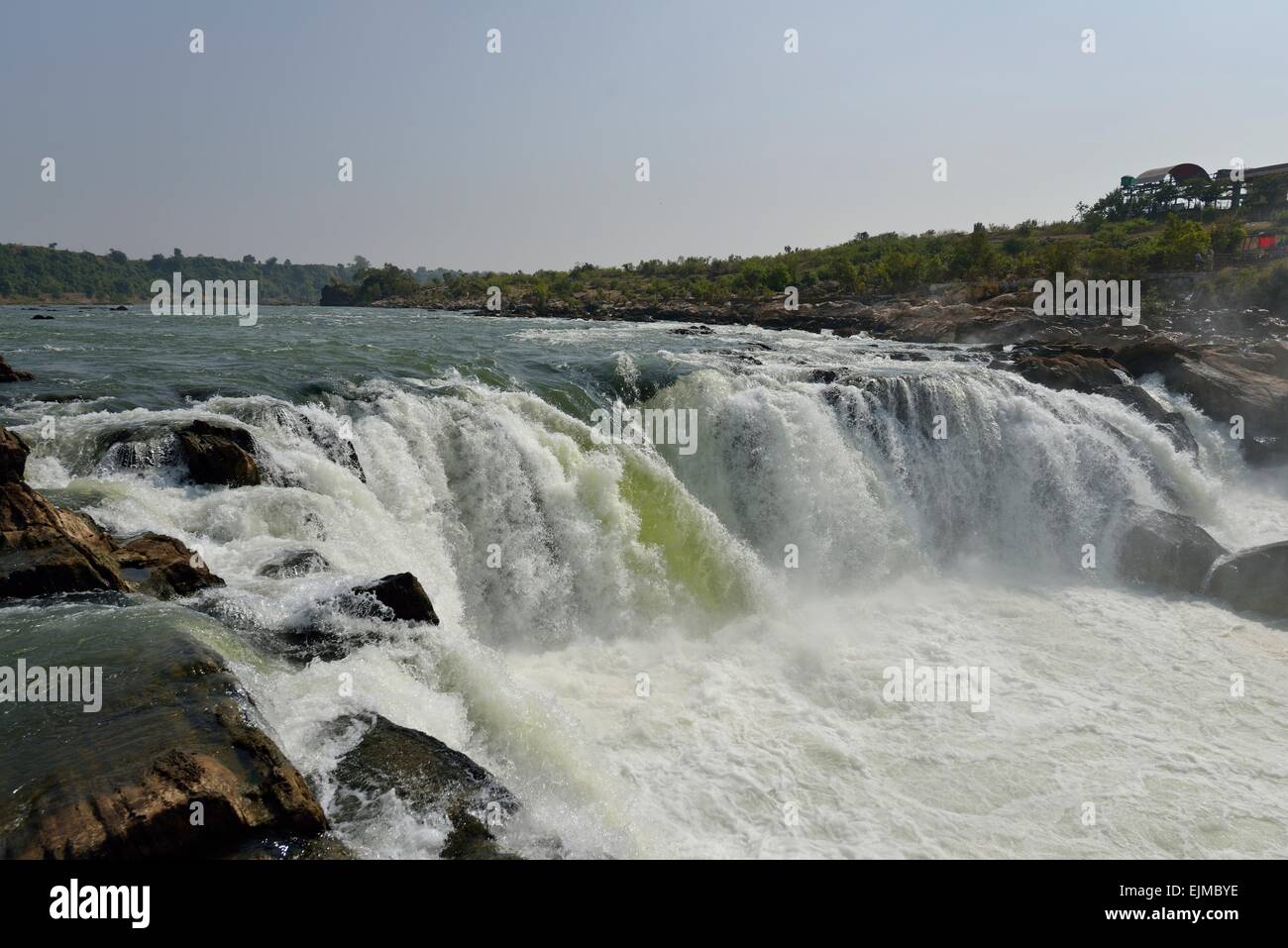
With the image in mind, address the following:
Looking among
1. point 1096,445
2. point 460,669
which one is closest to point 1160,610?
point 1096,445

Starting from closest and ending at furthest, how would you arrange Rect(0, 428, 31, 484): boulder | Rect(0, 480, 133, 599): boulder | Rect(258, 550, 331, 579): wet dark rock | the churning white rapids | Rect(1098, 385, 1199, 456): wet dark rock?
Rect(0, 480, 133, 599): boulder → the churning white rapids → Rect(0, 428, 31, 484): boulder → Rect(258, 550, 331, 579): wet dark rock → Rect(1098, 385, 1199, 456): wet dark rock

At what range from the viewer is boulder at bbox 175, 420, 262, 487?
861 centimetres

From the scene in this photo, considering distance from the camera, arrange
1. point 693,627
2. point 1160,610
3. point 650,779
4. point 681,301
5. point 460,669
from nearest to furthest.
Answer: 1. point 460,669
2. point 650,779
3. point 693,627
4. point 1160,610
5. point 681,301

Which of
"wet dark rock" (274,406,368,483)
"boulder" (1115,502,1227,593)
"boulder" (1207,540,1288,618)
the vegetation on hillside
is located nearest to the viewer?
"wet dark rock" (274,406,368,483)

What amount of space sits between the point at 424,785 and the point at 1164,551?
13.4 m

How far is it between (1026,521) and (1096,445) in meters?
2.54

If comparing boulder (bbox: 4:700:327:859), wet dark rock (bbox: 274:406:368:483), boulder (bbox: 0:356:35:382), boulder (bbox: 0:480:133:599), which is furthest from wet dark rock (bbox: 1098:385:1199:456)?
boulder (bbox: 0:356:35:382)

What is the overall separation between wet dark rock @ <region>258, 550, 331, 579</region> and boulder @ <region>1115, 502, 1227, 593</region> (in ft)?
43.2

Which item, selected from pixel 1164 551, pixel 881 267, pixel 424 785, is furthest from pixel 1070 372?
pixel 881 267

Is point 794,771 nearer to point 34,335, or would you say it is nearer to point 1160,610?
point 1160,610

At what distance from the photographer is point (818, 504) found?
13.5 meters

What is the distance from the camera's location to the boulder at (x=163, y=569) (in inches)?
249

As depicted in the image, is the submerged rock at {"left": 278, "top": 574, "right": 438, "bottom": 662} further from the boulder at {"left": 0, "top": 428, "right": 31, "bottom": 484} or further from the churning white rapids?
the boulder at {"left": 0, "top": 428, "right": 31, "bottom": 484}

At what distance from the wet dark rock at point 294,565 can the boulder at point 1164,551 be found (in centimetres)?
1316
